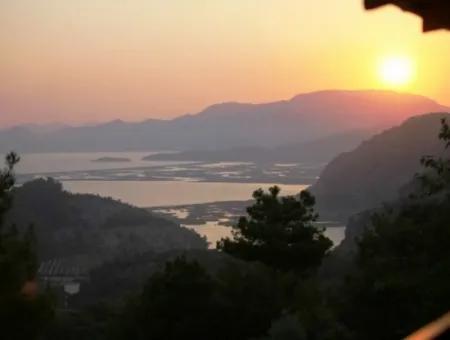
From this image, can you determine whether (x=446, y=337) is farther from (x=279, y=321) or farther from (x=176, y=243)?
(x=176, y=243)

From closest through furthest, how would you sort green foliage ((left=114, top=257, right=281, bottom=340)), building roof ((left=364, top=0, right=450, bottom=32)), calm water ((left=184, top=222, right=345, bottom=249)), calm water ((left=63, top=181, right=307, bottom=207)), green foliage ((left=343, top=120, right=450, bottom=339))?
building roof ((left=364, top=0, right=450, bottom=32)) → green foliage ((left=343, top=120, right=450, bottom=339)) → green foliage ((left=114, top=257, right=281, bottom=340)) → calm water ((left=184, top=222, right=345, bottom=249)) → calm water ((left=63, top=181, right=307, bottom=207))

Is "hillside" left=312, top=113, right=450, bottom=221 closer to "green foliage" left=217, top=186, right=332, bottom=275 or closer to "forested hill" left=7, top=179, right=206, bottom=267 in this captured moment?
"forested hill" left=7, top=179, right=206, bottom=267

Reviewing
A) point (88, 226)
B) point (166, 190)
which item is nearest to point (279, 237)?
point (88, 226)

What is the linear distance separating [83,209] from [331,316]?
293 ft

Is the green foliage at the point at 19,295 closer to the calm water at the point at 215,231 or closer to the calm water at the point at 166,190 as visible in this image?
the calm water at the point at 215,231

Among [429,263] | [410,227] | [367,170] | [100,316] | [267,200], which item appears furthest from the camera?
[367,170]

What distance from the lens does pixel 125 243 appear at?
88625 mm

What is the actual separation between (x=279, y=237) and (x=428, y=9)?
17531 mm

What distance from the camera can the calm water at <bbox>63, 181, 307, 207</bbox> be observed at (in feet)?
460

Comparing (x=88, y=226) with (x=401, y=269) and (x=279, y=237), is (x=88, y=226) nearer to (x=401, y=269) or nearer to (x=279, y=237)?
(x=279, y=237)

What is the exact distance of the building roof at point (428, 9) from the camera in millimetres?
2552

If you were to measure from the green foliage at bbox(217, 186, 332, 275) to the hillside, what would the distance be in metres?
74.8

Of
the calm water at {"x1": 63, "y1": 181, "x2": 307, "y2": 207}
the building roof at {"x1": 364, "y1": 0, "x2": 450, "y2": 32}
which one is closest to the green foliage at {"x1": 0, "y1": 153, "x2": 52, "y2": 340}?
the building roof at {"x1": 364, "y1": 0, "x2": 450, "y2": 32}

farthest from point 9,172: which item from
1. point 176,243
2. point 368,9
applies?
point 176,243
